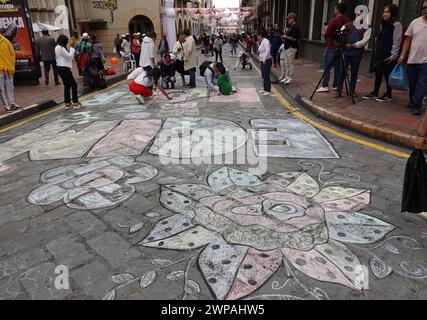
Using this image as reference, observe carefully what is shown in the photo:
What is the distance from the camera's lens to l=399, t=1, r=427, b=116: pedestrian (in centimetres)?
553

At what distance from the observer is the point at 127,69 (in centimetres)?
1612

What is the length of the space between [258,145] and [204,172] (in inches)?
50.3

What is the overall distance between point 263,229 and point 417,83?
182 inches

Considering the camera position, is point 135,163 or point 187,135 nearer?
point 135,163

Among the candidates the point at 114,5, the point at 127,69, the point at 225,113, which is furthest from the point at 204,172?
the point at 114,5

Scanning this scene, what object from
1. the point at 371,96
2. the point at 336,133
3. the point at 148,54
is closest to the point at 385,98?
the point at 371,96

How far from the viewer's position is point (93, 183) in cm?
386

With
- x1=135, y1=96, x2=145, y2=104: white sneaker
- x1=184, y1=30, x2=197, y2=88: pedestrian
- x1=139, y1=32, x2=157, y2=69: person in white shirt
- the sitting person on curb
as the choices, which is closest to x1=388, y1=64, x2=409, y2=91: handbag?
Answer: the sitting person on curb

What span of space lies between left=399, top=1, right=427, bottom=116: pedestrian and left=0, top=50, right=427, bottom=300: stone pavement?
181 centimetres

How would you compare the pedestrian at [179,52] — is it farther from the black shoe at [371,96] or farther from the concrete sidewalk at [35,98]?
the black shoe at [371,96]

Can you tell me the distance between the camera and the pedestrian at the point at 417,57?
218 inches

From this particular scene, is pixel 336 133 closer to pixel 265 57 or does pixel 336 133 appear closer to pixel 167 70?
pixel 265 57
